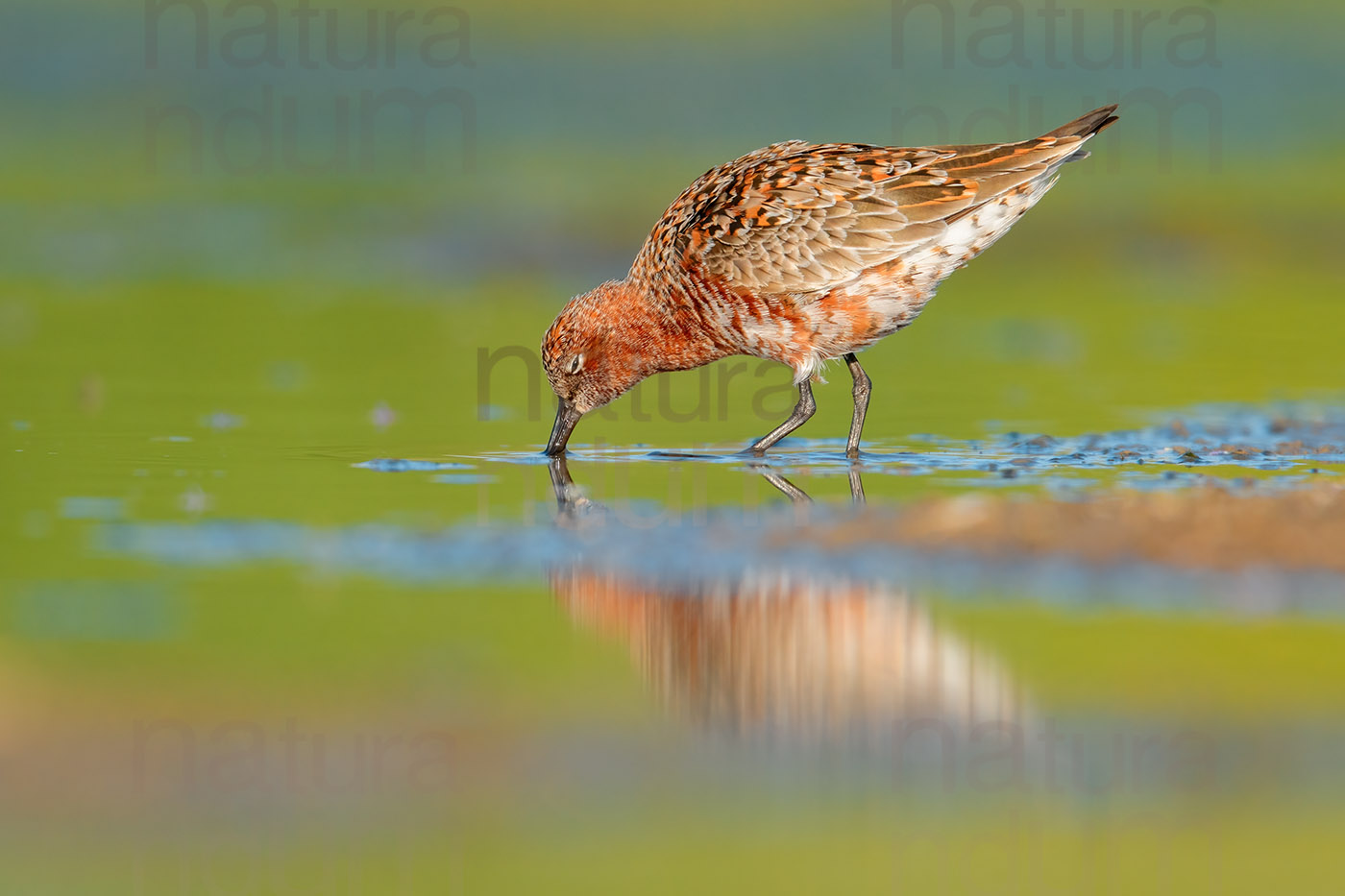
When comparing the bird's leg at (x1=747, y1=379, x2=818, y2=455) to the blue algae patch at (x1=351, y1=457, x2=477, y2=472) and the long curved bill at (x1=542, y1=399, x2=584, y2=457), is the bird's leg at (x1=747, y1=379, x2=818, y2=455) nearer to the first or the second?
the long curved bill at (x1=542, y1=399, x2=584, y2=457)

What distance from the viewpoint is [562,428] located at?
33.7ft

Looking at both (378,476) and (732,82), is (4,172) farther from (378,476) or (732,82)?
(378,476)

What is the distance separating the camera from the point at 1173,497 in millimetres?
7773

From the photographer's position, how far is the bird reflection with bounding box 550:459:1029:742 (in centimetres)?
571

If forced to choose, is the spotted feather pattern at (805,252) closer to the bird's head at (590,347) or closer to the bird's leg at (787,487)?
the bird's head at (590,347)

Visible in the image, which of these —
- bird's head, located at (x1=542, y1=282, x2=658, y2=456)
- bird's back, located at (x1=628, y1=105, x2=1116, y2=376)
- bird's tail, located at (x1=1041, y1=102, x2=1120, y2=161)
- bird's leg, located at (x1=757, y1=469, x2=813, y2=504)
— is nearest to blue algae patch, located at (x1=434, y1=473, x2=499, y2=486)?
bird's head, located at (x1=542, y1=282, x2=658, y2=456)

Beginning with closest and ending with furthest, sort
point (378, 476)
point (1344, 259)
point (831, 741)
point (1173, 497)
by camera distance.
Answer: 1. point (831, 741)
2. point (1173, 497)
3. point (378, 476)
4. point (1344, 259)

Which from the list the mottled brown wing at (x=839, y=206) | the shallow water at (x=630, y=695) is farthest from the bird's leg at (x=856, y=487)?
the mottled brown wing at (x=839, y=206)

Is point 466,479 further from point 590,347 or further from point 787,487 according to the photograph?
point 787,487

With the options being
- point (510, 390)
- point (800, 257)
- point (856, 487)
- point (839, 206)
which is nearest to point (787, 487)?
point (856, 487)

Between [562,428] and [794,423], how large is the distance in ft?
4.26

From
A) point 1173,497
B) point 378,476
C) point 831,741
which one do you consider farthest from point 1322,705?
point 378,476

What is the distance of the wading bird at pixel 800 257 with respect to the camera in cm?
976

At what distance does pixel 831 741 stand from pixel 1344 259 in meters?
15.8
